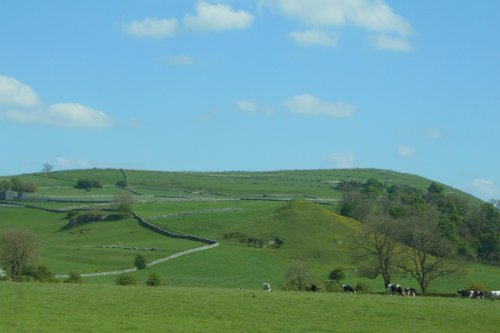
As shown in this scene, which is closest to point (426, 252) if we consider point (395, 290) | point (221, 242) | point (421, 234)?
point (421, 234)

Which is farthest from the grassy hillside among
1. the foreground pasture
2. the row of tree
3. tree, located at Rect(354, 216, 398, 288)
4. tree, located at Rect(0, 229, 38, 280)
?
the foreground pasture

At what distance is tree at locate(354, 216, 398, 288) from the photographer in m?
77.1

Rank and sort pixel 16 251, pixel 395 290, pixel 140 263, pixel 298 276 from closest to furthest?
pixel 395 290
pixel 298 276
pixel 16 251
pixel 140 263

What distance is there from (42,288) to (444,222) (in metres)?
92.1

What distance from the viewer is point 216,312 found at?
1283 inches

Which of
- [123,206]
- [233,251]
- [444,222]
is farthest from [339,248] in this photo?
[123,206]

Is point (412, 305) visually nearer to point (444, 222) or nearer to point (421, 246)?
point (421, 246)

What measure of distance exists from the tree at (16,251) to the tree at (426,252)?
37.0m

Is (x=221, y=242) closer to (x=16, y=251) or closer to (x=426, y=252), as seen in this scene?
(x=16, y=251)

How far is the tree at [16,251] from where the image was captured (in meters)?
75.1

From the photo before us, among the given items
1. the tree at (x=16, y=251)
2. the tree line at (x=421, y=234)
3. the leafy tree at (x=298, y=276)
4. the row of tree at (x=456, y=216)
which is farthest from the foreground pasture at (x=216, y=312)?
the row of tree at (x=456, y=216)

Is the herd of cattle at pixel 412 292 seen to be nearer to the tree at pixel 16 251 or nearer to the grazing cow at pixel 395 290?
the grazing cow at pixel 395 290

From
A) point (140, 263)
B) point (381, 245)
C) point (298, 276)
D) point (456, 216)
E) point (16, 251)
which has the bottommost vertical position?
point (140, 263)

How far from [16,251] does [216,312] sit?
1881 inches
